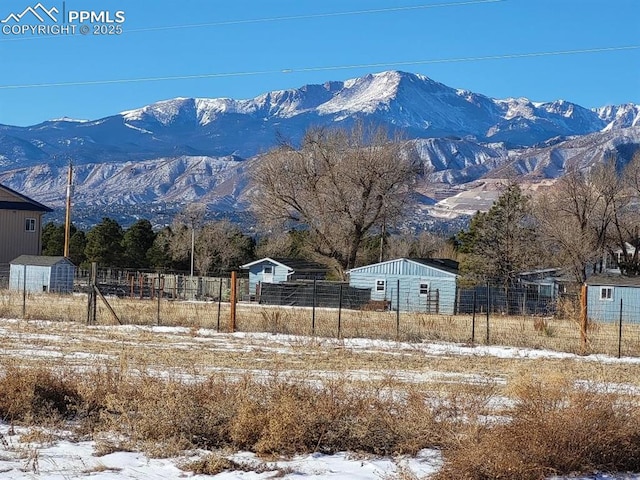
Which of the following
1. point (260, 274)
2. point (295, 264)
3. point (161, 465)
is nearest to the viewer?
point (161, 465)

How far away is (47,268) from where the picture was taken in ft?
171

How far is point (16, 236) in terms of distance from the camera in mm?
63875

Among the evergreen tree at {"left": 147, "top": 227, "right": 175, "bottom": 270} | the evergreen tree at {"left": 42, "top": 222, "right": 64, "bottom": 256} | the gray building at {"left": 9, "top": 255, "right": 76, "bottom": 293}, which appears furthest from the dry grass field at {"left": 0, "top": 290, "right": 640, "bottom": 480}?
the evergreen tree at {"left": 42, "top": 222, "right": 64, "bottom": 256}

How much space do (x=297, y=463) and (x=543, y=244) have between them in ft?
178

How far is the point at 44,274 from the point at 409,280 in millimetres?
21973

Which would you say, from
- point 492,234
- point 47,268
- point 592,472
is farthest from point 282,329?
point 492,234

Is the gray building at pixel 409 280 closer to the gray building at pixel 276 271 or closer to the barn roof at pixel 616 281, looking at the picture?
the gray building at pixel 276 271

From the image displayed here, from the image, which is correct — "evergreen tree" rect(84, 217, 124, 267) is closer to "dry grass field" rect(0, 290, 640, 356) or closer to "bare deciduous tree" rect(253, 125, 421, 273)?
"bare deciduous tree" rect(253, 125, 421, 273)

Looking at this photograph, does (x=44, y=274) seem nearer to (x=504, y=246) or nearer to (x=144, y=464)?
(x=504, y=246)

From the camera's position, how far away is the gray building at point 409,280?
53.6m

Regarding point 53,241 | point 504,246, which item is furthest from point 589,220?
point 53,241

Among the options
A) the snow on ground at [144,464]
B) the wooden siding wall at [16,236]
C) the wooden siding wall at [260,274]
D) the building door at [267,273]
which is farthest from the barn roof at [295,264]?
the snow on ground at [144,464]

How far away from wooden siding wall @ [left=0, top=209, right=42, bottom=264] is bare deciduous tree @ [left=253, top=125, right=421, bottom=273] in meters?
16.3

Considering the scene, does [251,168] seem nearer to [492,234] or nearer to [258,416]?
[492,234]
